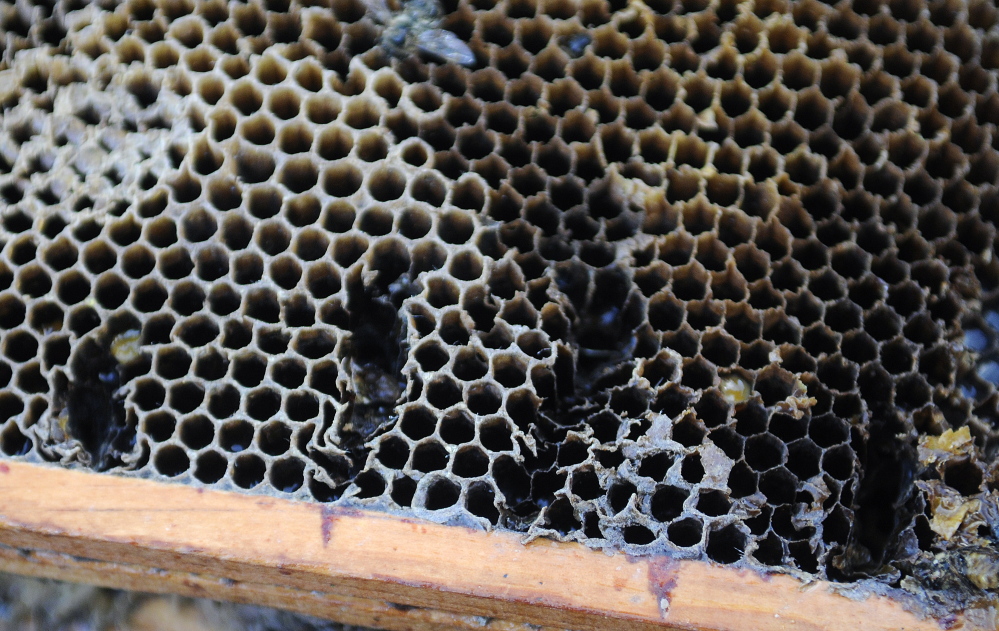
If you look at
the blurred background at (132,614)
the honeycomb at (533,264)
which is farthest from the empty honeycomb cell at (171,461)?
the blurred background at (132,614)

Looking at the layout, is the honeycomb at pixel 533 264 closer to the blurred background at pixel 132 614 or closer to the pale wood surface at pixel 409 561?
the pale wood surface at pixel 409 561

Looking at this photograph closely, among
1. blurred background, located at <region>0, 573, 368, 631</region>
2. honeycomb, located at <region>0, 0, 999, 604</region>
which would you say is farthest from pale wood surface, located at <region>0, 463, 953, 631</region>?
blurred background, located at <region>0, 573, 368, 631</region>

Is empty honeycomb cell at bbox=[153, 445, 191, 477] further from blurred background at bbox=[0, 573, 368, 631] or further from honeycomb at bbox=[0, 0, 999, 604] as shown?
blurred background at bbox=[0, 573, 368, 631]

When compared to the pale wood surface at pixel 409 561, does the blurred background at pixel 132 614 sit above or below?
below

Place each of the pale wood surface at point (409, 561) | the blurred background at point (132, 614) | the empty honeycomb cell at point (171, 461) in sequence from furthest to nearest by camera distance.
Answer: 1. the blurred background at point (132, 614)
2. the empty honeycomb cell at point (171, 461)
3. the pale wood surface at point (409, 561)

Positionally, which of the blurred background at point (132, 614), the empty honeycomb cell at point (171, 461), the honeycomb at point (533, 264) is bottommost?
the blurred background at point (132, 614)

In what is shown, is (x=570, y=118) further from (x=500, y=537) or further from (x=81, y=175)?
(x=81, y=175)
